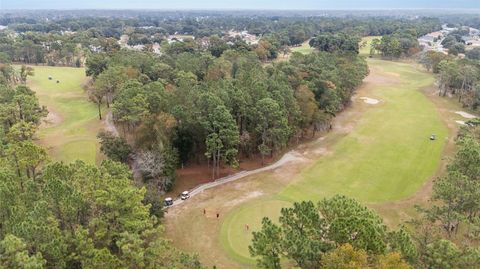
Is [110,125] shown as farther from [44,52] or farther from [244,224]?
[44,52]

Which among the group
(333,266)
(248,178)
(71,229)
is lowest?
(248,178)

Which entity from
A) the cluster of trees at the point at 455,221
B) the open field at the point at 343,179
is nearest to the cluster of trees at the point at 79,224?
the open field at the point at 343,179

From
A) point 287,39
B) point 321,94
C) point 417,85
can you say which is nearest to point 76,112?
point 321,94

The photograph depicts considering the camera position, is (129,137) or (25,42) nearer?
(129,137)

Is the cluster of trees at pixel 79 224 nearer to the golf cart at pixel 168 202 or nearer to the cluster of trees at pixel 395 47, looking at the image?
the golf cart at pixel 168 202

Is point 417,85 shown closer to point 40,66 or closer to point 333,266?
point 333,266

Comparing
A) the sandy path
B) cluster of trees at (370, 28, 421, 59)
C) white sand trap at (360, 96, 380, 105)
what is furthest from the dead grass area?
cluster of trees at (370, 28, 421, 59)

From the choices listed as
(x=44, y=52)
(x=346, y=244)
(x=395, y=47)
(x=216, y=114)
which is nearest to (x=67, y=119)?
(x=216, y=114)
